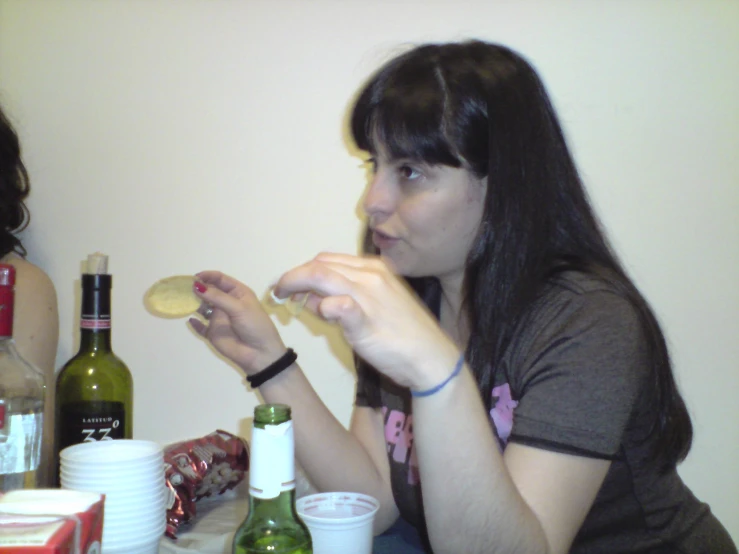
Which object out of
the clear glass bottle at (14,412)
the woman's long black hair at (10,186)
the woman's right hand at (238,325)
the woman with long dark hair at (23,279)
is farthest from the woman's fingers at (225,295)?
the woman's long black hair at (10,186)

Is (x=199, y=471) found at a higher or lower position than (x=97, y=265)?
lower

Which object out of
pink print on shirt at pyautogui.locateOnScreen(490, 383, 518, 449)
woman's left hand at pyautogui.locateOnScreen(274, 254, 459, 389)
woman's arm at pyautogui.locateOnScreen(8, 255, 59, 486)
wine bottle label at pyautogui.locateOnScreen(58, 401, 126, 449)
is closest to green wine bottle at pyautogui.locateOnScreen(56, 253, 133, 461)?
wine bottle label at pyautogui.locateOnScreen(58, 401, 126, 449)

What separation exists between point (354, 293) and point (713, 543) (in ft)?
2.11

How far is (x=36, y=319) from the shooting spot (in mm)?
1121

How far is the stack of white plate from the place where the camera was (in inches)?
18.5

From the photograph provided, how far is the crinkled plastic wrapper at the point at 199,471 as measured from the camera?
816 mm

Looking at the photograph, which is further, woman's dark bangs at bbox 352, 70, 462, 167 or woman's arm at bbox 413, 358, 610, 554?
woman's dark bangs at bbox 352, 70, 462, 167

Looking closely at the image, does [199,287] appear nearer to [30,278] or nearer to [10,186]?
[30,278]

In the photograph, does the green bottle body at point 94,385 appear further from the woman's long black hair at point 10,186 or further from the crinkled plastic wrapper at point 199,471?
the woman's long black hair at point 10,186

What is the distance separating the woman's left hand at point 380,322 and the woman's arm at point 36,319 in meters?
0.70

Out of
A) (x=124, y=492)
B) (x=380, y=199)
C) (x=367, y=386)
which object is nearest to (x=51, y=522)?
(x=124, y=492)

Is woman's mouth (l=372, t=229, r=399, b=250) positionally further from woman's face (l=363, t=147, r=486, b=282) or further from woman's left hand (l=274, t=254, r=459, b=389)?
woman's left hand (l=274, t=254, r=459, b=389)

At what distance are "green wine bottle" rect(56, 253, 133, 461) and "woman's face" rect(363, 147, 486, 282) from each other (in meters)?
0.37

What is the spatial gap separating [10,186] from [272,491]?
113 centimetres
